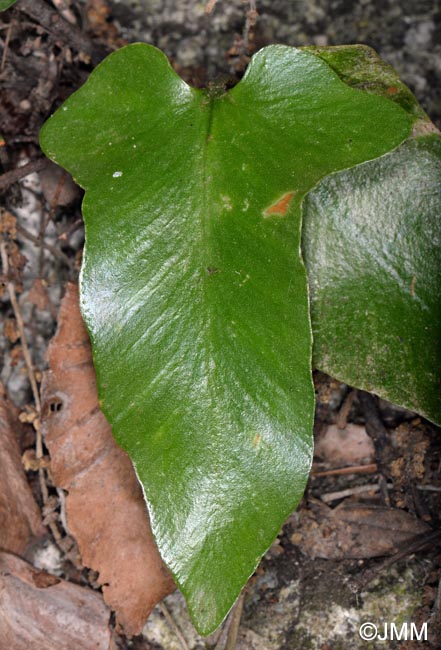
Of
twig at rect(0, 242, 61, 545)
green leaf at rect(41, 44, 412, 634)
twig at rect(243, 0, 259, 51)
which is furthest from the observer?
twig at rect(0, 242, 61, 545)

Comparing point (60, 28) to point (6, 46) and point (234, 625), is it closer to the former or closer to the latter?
point (6, 46)

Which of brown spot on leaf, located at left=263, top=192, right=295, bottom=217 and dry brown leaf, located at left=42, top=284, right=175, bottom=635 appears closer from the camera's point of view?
brown spot on leaf, located at left=263, top=192, right=295, bottom=217

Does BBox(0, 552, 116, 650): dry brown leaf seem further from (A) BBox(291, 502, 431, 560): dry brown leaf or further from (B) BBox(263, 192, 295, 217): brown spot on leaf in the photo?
(B) BBox(263, 192, 295, 217): brown spot on leaf

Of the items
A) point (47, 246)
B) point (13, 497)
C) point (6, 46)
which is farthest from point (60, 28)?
point (13, 497)

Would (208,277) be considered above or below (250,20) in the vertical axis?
below

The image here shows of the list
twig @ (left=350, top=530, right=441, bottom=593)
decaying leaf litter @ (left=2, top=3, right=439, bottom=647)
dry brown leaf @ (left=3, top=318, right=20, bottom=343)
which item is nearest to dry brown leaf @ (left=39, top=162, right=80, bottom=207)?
decaying leaf litter @ (left=2, top=3, right=439, bottom=647)

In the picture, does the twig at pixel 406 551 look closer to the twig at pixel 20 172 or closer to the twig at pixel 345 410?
the twig at pixel 345 410
